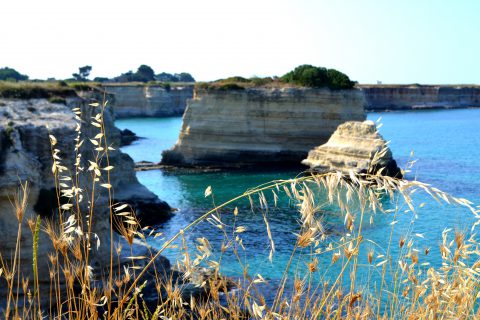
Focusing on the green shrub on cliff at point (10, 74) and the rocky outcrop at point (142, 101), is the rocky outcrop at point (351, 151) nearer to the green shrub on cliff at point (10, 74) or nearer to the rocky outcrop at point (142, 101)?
the rocky outcrop at point (142, 101)

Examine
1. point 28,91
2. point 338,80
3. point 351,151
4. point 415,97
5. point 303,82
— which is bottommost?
point 351,151

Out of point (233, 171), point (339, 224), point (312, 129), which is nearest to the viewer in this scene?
point (339, 224)

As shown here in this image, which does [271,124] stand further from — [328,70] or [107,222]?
[107,222]

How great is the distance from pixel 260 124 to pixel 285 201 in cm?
1508

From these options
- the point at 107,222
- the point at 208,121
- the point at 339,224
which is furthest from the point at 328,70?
the point at 107,222

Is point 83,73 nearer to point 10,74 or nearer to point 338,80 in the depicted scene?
point 10,74

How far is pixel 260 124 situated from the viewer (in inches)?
A: 1582

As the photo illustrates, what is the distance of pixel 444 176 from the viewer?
3269 centimetres

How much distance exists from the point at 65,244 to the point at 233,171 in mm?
34602

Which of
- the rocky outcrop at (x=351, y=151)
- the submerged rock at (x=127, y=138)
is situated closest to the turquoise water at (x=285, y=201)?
the submerged rock at (x=127, y=138)

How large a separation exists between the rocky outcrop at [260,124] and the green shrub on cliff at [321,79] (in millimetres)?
695

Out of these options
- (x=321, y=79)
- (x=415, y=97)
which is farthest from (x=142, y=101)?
(x=321, y=79)

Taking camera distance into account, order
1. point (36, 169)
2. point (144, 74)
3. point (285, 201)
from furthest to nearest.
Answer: point (144, 74) < point (285, 201) < point (36, 169)

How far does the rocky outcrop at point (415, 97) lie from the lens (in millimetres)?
117125
